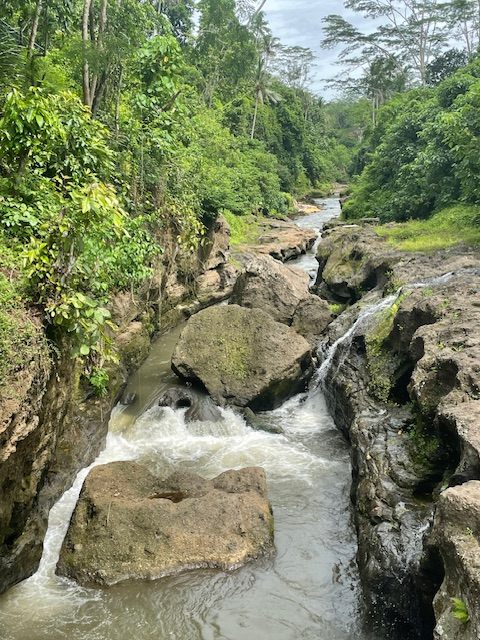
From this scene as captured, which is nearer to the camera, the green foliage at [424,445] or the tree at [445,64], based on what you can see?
the green foliage at [424,445]

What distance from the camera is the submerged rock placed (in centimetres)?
1124

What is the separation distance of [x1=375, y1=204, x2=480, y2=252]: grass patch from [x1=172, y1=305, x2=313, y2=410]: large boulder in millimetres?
6836

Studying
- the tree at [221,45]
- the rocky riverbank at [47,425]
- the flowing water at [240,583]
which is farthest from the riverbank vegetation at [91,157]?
the tree at [221,45]

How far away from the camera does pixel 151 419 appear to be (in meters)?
11.2

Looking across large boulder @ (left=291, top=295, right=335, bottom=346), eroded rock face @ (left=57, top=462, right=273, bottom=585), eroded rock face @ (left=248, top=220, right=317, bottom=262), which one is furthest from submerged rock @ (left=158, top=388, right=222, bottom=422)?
eroded rock face @ (left=248, top=220, right=317, bottom=262)

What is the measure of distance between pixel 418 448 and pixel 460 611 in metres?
3.56

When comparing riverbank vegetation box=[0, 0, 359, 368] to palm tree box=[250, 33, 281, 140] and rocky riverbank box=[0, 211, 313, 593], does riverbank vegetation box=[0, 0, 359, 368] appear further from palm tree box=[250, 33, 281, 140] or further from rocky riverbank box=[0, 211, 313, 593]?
palm tree box=[250, 33, 281, 140]

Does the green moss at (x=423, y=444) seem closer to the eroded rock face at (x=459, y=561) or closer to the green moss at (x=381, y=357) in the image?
the green moss at (x=381, y=357)

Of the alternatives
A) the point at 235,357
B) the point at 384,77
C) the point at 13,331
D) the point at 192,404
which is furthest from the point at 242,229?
the point at 384,77

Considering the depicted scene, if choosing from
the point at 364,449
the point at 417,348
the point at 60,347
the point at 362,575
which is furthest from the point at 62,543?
the point at 417,348

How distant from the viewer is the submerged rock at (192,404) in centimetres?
1124

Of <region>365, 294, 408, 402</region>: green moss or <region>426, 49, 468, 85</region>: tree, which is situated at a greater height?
<region>426, 49, 468, 85</region>: tree

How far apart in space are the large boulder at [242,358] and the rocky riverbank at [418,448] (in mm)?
1053

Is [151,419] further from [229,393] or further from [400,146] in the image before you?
[400,146]
